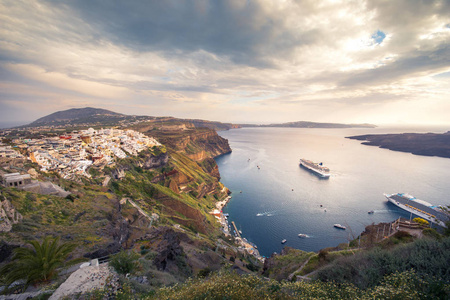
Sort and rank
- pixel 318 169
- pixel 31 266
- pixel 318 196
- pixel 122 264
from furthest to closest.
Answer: pixel 318 169 → pixel 318 196 → pixel 122 264 → pixel 31 266

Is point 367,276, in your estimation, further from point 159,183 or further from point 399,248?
point 159,183

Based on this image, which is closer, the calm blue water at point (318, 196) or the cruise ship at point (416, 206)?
the calm blue water at point (318, 196)

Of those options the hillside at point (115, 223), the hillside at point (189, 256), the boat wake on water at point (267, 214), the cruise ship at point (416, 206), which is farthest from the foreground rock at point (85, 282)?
the cruise ship at point (416, 206)

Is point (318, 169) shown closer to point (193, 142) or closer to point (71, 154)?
point (193, 142)

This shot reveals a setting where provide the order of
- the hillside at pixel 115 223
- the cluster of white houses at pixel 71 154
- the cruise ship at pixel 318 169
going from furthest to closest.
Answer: the cruise ship at pixel 318 169, the cluster of white houses at pixel 71 154, the hillside at pixel 115 223

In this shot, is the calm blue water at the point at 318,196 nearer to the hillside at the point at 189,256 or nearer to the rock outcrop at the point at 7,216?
the hillside at the point at 189,256

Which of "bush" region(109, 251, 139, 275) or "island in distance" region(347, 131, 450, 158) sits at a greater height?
"island in distance" region(347, 131, 450, 158)

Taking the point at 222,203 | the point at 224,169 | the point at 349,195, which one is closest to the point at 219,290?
the point at 222,203

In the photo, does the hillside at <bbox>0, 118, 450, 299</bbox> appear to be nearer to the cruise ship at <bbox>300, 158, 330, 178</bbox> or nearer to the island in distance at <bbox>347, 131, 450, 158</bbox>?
the cruise ship at <bbox>300, 158, 330, 178</bbox>

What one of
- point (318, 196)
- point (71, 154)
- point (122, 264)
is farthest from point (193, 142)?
point (122, 264)

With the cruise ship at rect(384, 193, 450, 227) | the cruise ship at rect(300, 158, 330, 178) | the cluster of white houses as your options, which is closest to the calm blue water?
the cruise ship at rect(384, 193, 450, 227)

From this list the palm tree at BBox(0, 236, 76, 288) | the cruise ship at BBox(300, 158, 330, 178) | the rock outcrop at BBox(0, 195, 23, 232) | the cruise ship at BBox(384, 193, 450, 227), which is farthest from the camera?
the cruise ship at BBox(300, 158, 330, 178)

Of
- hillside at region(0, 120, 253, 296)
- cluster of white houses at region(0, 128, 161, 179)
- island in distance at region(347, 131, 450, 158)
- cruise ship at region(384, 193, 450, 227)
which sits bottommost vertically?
cruise ship at region(384, 193, 450, 227)
